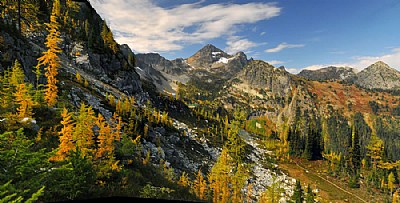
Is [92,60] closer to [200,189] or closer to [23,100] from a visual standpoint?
[200,189]

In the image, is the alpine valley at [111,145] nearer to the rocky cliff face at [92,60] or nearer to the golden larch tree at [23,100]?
the golden larch tree at [23,100]

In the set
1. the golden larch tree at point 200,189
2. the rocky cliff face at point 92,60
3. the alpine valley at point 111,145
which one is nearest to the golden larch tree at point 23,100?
the alpine valley at point 111,145

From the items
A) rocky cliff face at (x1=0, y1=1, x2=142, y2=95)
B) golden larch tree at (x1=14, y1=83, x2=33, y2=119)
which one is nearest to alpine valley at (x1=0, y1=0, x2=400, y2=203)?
golden larch tree at (x1=14, y1=83, x2=33, y2=119)

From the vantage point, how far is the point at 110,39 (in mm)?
69938

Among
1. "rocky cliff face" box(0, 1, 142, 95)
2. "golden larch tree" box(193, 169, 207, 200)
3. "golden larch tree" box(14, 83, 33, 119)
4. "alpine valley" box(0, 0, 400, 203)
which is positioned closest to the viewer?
"alpine valley" box(0, 0, 400, 203)

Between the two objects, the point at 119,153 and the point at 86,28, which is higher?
the point at 86,28

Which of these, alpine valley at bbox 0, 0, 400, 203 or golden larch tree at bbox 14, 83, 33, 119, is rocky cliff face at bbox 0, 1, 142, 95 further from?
golden larch tree at bbox 14, 83, 33, 119

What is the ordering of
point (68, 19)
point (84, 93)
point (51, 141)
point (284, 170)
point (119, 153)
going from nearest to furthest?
point (51, 141)
point (119, 153)
point (84, 93)
point (284, 170)
point (68, 19)

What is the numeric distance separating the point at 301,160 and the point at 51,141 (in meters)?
71.5

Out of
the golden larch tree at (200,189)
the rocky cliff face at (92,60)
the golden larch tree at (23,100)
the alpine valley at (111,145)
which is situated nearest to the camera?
the alpine valley at (111,145)

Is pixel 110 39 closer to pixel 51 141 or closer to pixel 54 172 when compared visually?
pixel 51 141

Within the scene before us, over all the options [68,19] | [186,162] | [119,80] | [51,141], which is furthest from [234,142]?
[68,19]

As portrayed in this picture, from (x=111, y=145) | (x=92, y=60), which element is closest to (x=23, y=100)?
(x=111, y=145)

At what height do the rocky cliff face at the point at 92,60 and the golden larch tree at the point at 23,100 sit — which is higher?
the rocky cliff face at the point at 92,60
